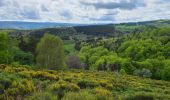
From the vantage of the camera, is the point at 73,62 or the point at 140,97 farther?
the point at 73,62

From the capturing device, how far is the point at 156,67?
10856 centimetres

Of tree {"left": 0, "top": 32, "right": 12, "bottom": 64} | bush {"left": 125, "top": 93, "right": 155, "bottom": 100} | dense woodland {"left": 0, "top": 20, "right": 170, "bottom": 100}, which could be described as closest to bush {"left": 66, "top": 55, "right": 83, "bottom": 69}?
dense woodland {"left": 0, "top": 20, "right": 170, "bottom": 100}

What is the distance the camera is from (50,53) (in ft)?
233

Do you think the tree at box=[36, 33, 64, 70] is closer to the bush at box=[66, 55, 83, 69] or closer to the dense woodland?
the dense woodland

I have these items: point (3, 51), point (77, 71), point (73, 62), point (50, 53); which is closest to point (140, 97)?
point (77, 71)

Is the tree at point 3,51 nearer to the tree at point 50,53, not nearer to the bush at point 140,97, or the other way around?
the tree at point 50,53

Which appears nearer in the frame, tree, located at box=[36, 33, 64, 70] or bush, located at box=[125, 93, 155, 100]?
bush, located at box=[125, 93, 155, 100]

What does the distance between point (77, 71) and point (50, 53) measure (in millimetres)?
17270

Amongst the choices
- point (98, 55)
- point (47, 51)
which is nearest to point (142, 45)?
point (98, 55)

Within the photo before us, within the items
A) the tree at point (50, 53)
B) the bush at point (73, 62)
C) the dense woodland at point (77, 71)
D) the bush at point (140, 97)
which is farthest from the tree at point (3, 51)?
the bush at point (140, 97)

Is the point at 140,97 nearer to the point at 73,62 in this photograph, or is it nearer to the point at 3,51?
the point at 3,51

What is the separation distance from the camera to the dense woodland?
46.5 feet

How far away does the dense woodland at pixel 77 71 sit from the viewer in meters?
14.2

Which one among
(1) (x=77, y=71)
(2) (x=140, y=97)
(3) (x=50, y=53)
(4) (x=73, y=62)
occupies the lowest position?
(4) (x=73, y=62)
